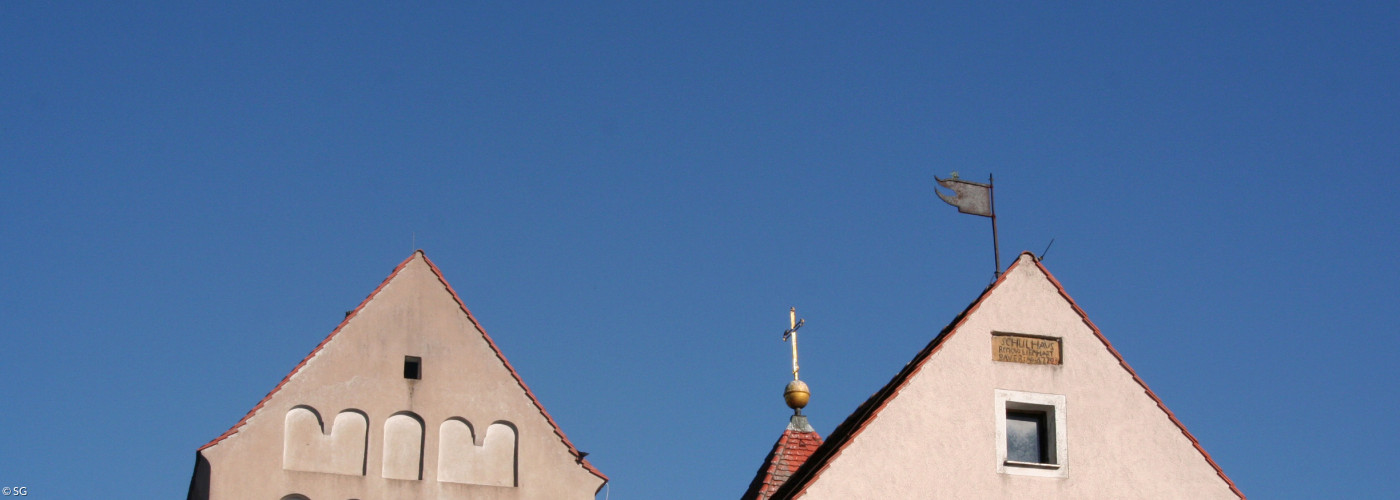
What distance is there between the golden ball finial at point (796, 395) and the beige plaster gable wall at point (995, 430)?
9.98 metres

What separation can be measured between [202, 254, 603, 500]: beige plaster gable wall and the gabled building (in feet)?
12.6

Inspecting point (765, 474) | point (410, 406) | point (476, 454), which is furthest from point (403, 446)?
point (765, 474)

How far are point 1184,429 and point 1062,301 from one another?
2.54 meters

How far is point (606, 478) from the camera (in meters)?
30.1

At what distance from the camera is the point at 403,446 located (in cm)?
2962

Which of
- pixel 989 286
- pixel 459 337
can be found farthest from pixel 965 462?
pixel 459 337

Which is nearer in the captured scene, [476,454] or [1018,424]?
[1018,424]

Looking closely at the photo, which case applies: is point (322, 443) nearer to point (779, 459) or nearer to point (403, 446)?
point (403, 446)

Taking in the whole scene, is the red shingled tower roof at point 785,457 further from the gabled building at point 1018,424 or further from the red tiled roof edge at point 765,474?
the gabled building at point 1018,424

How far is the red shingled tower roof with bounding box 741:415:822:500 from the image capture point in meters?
35.3

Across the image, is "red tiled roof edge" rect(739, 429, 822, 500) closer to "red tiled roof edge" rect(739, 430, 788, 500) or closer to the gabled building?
"red tiled roof edge" rect(739, 430, 788, 500)

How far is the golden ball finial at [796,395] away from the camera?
39.0m

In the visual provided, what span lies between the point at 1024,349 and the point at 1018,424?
1.10 meters

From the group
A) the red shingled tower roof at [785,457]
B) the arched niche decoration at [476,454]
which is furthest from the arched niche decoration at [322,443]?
the red shingled tower roof at [785,457]
